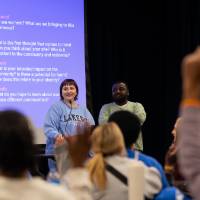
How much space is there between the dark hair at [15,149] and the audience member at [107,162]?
71cm

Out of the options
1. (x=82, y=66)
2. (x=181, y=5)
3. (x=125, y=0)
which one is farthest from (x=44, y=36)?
(x=181, y=5)

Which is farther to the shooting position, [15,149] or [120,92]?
[120,92]

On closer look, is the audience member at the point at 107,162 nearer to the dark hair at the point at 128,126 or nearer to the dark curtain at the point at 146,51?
the dark hair at the point at 128,126

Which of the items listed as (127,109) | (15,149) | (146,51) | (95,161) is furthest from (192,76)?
(146,51)

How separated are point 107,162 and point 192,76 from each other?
0.97 m

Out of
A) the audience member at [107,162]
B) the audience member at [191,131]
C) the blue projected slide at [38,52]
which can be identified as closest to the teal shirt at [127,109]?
the blue projected slide at [38,52]

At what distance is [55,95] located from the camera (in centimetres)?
542

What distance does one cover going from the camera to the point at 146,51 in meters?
6.57

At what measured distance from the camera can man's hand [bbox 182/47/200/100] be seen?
106 cm

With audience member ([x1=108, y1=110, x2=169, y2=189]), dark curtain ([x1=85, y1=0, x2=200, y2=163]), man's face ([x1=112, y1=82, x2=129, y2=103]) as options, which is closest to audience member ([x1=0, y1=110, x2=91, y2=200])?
audience member ([x1=108, y1=110, x2=169, y2=189])

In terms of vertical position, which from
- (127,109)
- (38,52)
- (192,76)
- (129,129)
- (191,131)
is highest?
(38,52)

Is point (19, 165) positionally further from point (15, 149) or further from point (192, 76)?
point (192, 76)

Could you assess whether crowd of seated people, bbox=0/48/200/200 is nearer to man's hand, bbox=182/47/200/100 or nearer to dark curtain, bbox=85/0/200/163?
man's hand, bbox=182/47/200/100

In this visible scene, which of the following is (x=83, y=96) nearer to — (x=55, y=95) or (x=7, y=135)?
(x=55, y=95)
